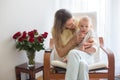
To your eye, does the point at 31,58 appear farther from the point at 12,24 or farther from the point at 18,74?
the point at 12,24

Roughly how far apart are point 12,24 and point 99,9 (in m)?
1.31

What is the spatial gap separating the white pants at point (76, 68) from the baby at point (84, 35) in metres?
0.21

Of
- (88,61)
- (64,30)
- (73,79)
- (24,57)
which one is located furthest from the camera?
(24,57)

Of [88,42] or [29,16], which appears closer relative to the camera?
[88,42]

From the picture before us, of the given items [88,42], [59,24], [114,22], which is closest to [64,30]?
[59,24]

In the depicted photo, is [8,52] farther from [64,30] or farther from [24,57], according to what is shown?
[64,30]

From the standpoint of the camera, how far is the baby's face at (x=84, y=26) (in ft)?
7.57

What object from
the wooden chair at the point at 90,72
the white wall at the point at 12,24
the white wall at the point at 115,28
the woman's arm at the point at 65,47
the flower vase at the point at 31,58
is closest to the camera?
the wooden chair at the point at 90,72

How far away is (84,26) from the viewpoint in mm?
2314

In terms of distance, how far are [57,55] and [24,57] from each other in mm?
506

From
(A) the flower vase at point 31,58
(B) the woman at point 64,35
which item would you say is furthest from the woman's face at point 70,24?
(A) the flower vase at point 31,58

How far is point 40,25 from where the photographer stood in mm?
2969

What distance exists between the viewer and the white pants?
6.68 feet

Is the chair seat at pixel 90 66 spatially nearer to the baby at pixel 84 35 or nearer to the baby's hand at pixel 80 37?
the baby at pixel 84 35
